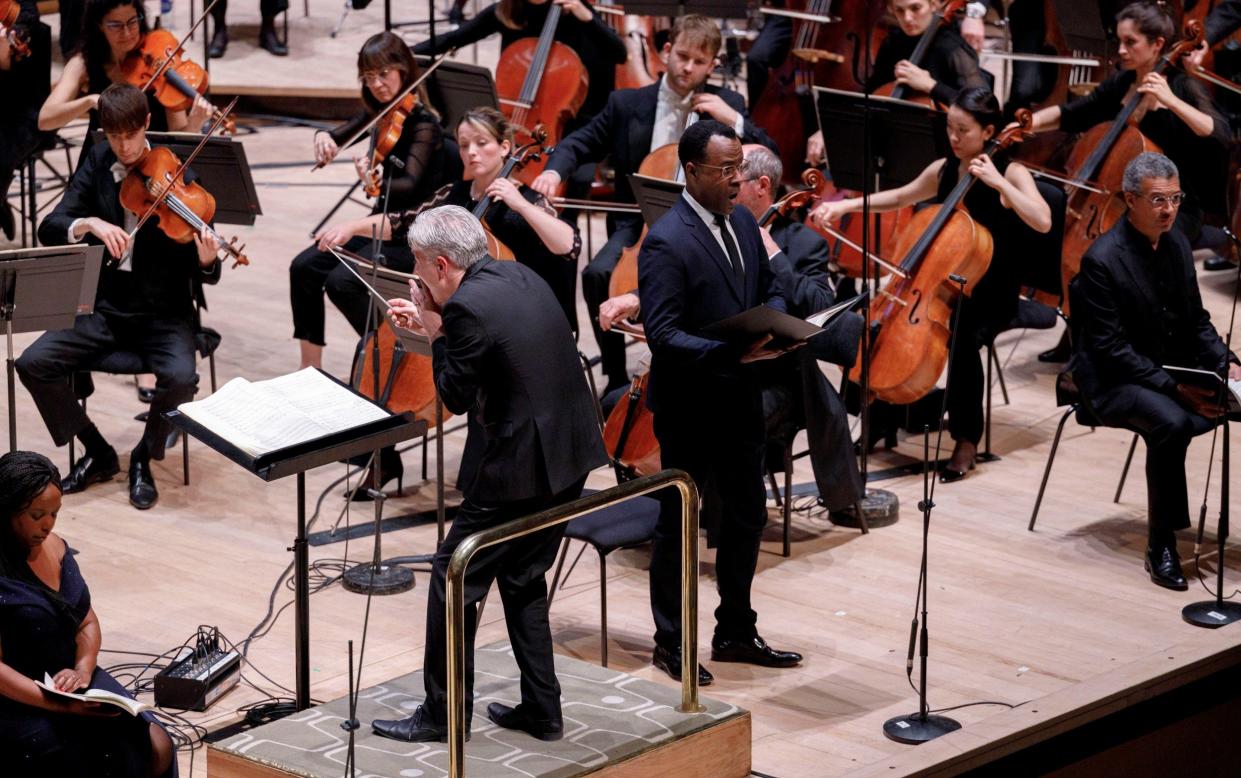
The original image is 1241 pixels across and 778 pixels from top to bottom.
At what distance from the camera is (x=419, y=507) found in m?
5.70

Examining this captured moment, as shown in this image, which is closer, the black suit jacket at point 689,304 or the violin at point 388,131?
the black suit jacket at point 689,304

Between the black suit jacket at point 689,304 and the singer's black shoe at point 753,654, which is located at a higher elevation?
the black suit jacket at point 689,304

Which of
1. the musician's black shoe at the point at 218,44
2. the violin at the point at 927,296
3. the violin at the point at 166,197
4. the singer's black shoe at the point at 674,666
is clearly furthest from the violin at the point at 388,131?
the musician's black shoe at the point at 218,44

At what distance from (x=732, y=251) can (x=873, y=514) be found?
1.56m

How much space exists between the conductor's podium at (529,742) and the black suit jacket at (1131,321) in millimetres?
1885

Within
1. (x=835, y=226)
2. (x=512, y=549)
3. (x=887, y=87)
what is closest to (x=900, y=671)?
(x=512, y=549)

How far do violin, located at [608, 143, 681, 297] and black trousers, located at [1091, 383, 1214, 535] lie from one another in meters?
1.60

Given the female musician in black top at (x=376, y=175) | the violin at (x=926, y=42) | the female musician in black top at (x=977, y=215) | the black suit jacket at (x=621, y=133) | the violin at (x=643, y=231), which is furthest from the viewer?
the violin at (x=926, y=42)

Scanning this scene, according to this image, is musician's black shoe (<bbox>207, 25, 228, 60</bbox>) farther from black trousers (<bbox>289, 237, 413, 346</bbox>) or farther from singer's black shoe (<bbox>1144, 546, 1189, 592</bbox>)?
singer's black shoe (<bbox>1144, 546, 1189, 592</bbox>)

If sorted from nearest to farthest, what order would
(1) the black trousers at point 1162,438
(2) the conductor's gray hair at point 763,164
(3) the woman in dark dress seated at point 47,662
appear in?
1. (3) the woman in dark dress seated at point 47,662
2. (2) the conductor's gray hair at point 763,164
3. (1) the black trousers at point 1162,438

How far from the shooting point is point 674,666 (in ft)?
14.6

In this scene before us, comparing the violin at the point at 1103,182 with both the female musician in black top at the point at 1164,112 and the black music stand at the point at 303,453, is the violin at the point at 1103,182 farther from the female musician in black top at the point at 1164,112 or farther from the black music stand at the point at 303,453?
the black music stand at the point at 303,453

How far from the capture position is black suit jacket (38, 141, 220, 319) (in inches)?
222

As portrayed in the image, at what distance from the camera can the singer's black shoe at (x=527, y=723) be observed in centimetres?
377
